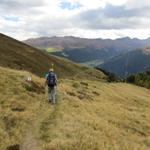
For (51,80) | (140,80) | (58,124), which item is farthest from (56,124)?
(140,80)

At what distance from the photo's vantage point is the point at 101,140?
2264 centimetres

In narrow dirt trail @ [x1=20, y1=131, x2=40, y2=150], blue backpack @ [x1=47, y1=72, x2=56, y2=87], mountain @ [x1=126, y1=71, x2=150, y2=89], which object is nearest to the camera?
narrow dirt trail @ [x1=20, y1=131, x2=40, y2=150]

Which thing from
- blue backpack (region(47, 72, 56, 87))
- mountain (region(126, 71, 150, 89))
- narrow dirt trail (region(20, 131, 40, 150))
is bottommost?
mountain (region(126, 71, 150, 89))

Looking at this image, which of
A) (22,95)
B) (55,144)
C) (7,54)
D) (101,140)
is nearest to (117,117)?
(22,95)

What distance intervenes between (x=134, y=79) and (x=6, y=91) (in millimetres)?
106506

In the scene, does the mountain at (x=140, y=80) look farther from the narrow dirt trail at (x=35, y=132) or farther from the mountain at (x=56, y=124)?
the narrow dirt trail at (x=35, y=132)

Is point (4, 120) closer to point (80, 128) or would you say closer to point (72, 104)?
point (80, 128)

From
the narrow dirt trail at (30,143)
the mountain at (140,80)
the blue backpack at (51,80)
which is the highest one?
the blue backpack at (51,80)

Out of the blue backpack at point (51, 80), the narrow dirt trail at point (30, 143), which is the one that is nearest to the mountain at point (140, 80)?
the blue backpack at point (51, 80)

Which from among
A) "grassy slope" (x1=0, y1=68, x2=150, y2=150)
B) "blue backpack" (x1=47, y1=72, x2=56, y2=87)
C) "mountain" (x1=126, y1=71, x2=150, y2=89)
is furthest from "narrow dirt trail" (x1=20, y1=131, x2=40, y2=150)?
"mountain" (x1=126, y1=71, x2=150, y2=89)

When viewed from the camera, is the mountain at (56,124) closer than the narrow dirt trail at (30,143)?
No

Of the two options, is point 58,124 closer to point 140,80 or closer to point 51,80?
point 51,80

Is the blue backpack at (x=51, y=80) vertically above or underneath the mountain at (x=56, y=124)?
above

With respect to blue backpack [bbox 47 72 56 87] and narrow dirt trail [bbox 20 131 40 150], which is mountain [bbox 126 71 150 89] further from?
narrow dirt trail [bbox 20 131 40 150]
